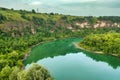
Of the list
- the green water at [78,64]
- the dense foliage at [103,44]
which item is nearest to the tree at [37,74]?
the green water at [78,64]

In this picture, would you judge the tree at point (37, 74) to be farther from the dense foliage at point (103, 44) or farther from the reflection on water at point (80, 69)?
the dense foliage at point (103, 44)

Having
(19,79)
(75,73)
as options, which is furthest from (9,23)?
(19,79)

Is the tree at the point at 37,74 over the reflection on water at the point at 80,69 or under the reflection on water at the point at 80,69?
over

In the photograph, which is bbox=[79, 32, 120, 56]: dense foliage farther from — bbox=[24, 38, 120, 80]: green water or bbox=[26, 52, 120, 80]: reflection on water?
bbox=[26, 52, 120, 80]: reflection on water

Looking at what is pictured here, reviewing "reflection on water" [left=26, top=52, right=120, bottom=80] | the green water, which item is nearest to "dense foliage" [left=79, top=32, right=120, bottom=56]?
the green water

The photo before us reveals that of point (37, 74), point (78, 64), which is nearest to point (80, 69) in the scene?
point (78, 64)

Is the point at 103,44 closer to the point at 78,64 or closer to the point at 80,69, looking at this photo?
the point at 78,64
